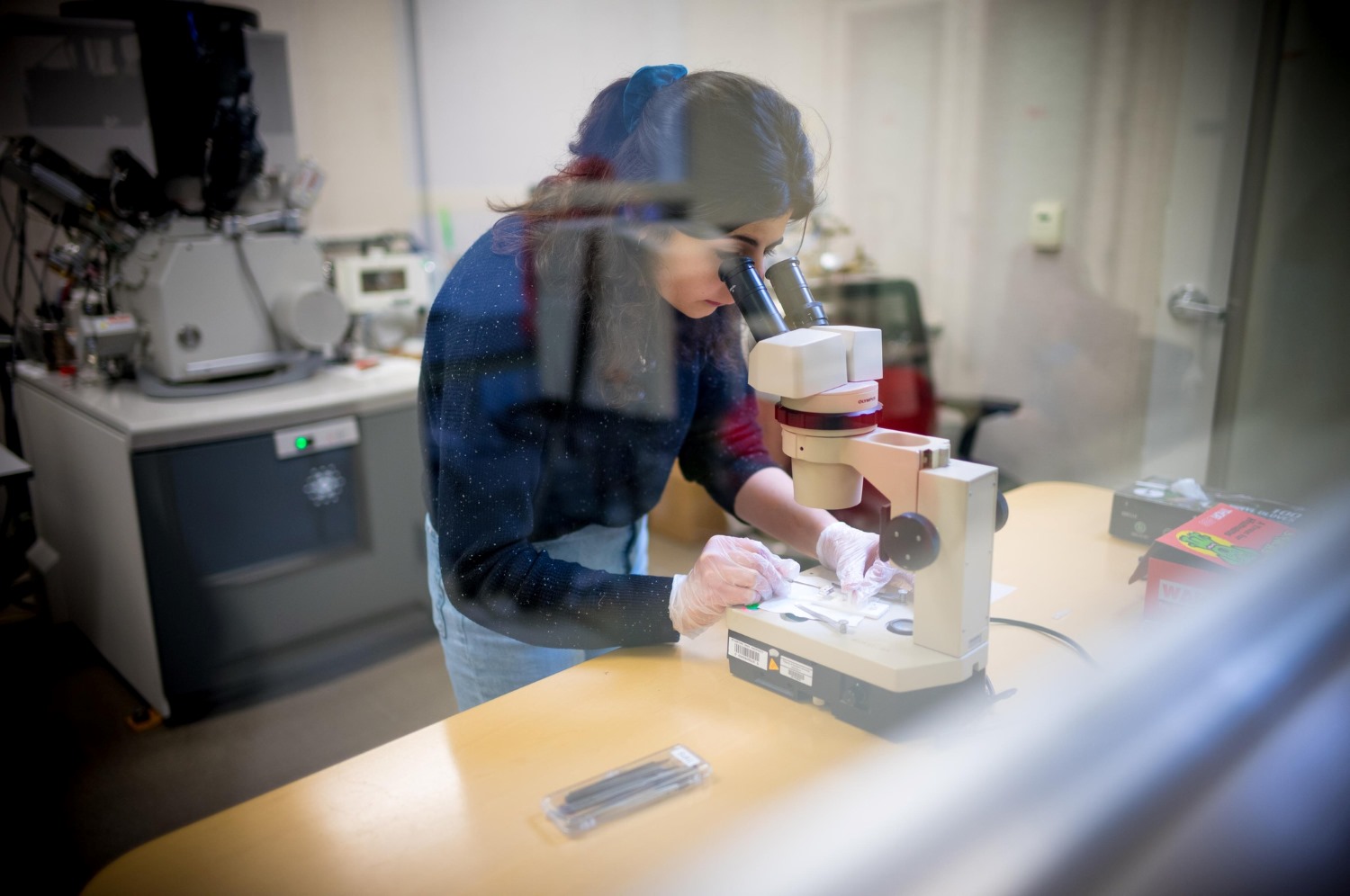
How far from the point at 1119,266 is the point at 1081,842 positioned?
2445 mm

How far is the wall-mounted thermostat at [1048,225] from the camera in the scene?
2.54 meters

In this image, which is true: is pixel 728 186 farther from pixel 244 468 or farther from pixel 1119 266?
pixel 1119 266

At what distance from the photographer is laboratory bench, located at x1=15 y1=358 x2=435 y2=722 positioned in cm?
194

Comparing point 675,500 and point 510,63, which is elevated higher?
point 510,63

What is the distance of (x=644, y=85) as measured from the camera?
951mm

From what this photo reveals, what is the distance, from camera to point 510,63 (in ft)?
6.57

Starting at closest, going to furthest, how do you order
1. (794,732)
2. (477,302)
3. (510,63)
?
(794,732) < (477,302) < (510,63)

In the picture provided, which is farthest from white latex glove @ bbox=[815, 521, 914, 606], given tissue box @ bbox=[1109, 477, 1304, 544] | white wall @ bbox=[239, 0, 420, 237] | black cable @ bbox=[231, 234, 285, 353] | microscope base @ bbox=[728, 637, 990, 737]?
black cable @ bbox=[231, 234, 285, 353]

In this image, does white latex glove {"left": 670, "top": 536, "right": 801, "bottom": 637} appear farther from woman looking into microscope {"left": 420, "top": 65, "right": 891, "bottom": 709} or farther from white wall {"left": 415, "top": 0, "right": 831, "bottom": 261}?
white wall {"left": 415, "top": 0, "right": 831, "bottom": 261}

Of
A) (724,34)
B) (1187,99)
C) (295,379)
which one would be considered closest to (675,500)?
(295,379)

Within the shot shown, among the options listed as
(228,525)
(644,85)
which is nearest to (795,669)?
(644,85)

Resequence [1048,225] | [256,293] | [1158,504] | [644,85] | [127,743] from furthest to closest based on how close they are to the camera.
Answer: [1048,225]
[256,293]
[127,743]
[1158,504]
[644,85]

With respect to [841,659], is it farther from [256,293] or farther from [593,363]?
[256,293]

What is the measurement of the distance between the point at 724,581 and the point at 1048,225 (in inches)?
84.5
